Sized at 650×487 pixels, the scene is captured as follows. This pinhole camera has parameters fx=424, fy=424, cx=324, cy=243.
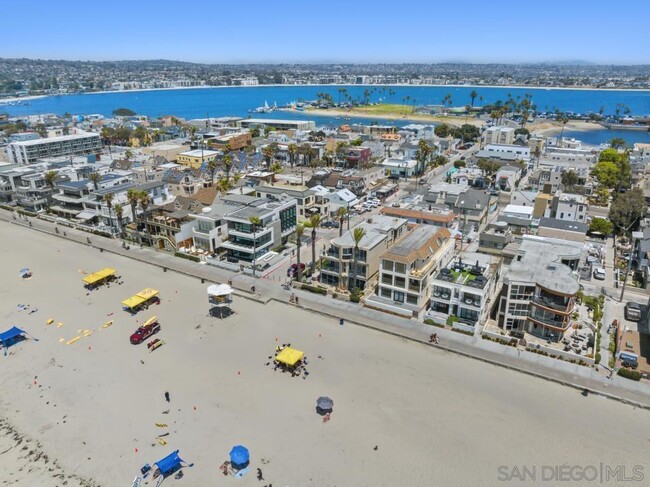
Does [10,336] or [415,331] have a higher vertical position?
[10,336]

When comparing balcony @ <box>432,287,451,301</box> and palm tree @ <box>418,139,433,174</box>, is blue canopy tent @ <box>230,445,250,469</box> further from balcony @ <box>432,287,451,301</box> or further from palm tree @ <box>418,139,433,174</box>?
palm tree @ <box>418,139,433,174</box>

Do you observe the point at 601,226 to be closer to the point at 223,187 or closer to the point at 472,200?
the point at 472,200

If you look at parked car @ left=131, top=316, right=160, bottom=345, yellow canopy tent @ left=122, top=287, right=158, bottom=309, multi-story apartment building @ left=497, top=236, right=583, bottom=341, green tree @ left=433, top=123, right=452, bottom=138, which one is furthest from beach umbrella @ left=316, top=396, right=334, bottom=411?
green tree @ left=433, top=123, right=452, bottom=138

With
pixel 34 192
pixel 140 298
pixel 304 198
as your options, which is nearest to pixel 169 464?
pixel 140 298

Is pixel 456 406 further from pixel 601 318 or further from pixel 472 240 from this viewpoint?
pixel 472 240

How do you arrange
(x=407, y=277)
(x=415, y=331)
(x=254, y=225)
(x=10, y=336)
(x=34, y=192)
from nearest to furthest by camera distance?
1. (x=10, y=336)
2. (x=415, y=331)
3. (x=407, y=277)
4. (x=254, y=225)
5. (x=34, y=192)

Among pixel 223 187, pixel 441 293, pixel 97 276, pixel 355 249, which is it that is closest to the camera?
pixel 441 293
